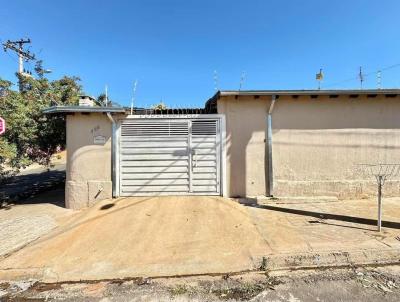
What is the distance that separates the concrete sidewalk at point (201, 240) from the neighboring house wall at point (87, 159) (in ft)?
2.77

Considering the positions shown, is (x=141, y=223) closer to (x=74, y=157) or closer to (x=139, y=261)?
(x=139, y=261)

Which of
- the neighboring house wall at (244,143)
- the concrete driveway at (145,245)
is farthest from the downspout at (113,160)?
the neighboring house wall at (244,143)

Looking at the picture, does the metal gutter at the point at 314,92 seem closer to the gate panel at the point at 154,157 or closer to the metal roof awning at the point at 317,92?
the metal roof awning at the point at 317,92

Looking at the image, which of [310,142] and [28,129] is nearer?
[310,142]

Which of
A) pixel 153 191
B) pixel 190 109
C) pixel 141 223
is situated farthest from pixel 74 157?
pixel 190 109

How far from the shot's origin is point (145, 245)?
5141mm

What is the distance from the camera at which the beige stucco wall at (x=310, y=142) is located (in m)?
8.05

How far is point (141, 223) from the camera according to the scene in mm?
6164

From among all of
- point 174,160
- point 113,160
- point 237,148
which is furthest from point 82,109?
point 237,148

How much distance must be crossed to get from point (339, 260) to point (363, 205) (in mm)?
3790

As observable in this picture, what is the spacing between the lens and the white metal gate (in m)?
8.02

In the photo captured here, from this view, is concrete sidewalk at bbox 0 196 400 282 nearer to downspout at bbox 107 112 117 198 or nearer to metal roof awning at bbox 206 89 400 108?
downspout at bbox 107 112 117 198

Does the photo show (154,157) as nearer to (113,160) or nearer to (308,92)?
(113,160)

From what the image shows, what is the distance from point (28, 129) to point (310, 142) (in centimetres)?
903
